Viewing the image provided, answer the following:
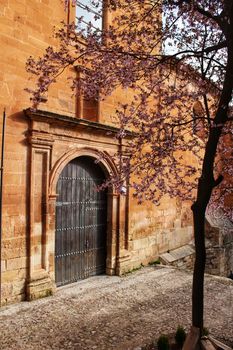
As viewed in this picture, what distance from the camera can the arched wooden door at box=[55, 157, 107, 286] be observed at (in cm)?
786

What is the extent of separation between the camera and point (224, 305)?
22.4 ft

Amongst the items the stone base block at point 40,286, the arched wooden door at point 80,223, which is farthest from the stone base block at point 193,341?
the arched wooden door at point 80,223

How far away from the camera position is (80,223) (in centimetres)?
835

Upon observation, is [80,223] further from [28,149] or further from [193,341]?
[193,341]

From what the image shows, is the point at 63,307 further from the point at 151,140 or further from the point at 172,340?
the point at 151,140

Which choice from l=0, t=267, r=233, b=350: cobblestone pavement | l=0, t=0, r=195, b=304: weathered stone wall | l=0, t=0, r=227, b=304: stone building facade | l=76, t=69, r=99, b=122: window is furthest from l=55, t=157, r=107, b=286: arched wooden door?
l=76, t=69, r=99, b=122: window

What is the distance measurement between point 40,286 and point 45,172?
7.04 ft

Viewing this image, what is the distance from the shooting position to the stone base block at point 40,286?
22.4ft

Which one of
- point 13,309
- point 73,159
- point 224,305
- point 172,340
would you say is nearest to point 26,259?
point 13,309

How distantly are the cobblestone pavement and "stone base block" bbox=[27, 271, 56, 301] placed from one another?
14 centimetres

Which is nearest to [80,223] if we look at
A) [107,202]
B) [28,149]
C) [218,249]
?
[107,202]

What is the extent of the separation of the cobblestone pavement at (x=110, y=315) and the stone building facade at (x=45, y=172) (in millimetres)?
486

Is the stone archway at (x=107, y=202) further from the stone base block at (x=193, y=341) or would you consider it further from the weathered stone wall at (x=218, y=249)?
the weathered stone wall at (x=218, y=249)

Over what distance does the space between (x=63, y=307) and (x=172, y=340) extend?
2.49 meters
